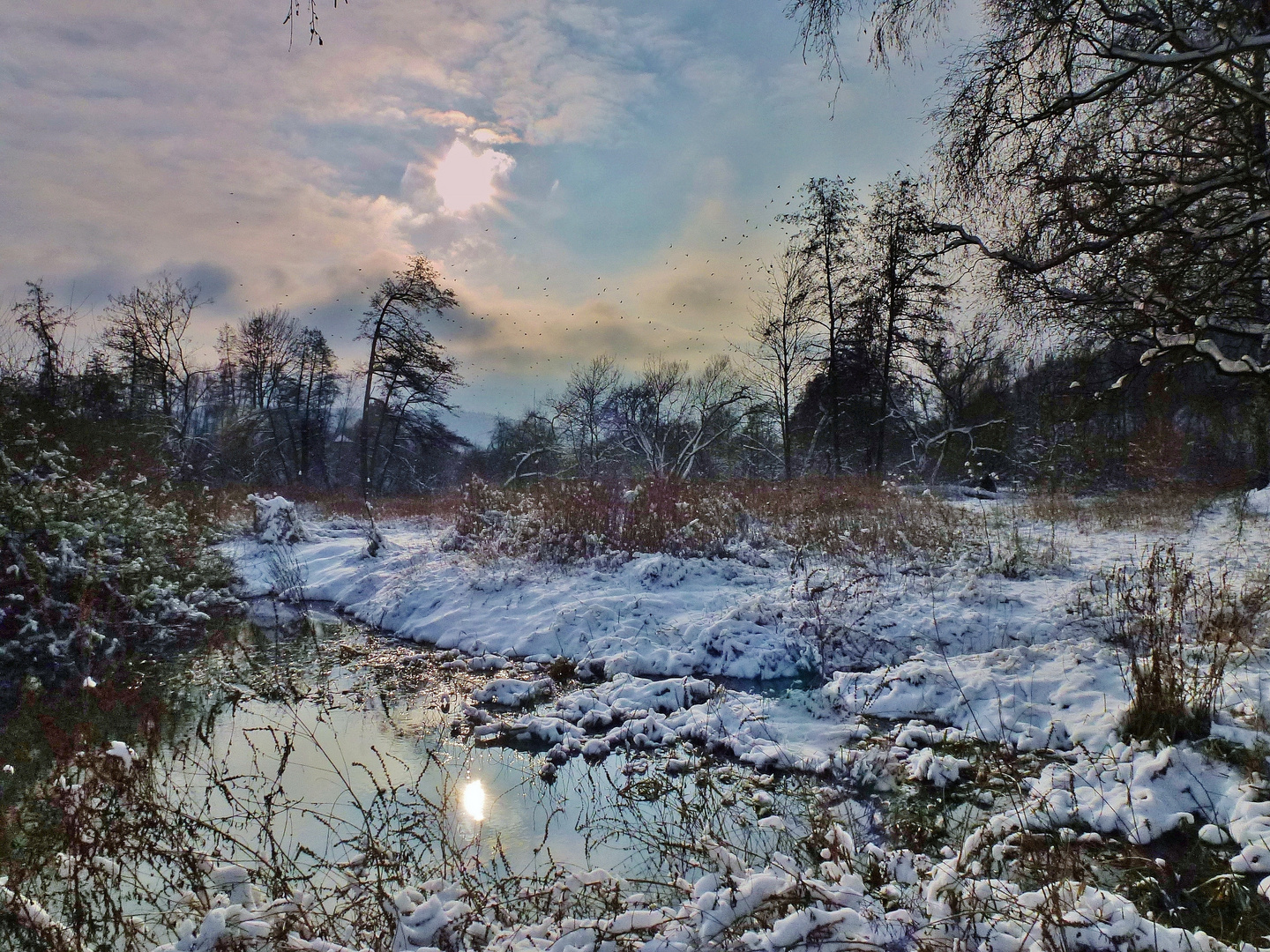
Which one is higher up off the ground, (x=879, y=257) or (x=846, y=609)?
(x=879, y=257)

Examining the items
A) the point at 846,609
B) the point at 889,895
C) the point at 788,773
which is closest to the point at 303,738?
the point at 788,773

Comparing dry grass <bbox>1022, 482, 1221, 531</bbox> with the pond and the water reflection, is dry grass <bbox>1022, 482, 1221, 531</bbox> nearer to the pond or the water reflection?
the pond

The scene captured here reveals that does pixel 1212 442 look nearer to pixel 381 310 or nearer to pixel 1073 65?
pixel 1073 65

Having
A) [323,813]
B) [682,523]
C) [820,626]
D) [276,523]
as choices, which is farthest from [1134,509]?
[276,523]

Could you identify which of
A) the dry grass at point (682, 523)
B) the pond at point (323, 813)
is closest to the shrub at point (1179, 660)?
the pond at point (323, 813)

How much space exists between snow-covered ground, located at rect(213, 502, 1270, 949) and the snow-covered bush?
2.27 meters

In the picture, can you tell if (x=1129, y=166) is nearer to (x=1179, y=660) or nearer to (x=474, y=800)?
(x=1179, y=660)

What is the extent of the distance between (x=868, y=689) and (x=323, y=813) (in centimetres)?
A: 413

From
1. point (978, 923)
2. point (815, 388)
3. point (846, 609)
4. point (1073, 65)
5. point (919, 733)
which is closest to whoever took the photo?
point (978, 923)

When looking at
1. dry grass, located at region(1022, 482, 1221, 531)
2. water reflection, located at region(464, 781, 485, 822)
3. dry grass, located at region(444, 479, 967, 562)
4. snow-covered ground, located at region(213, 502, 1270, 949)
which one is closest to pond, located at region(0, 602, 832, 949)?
water reflection, located at region(464, 781, 485, 822)

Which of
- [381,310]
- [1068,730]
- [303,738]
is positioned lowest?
[303,738]

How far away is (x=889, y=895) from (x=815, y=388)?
23.7 meters

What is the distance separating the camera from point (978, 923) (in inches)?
90.5

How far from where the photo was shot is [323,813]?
3.75 metres
